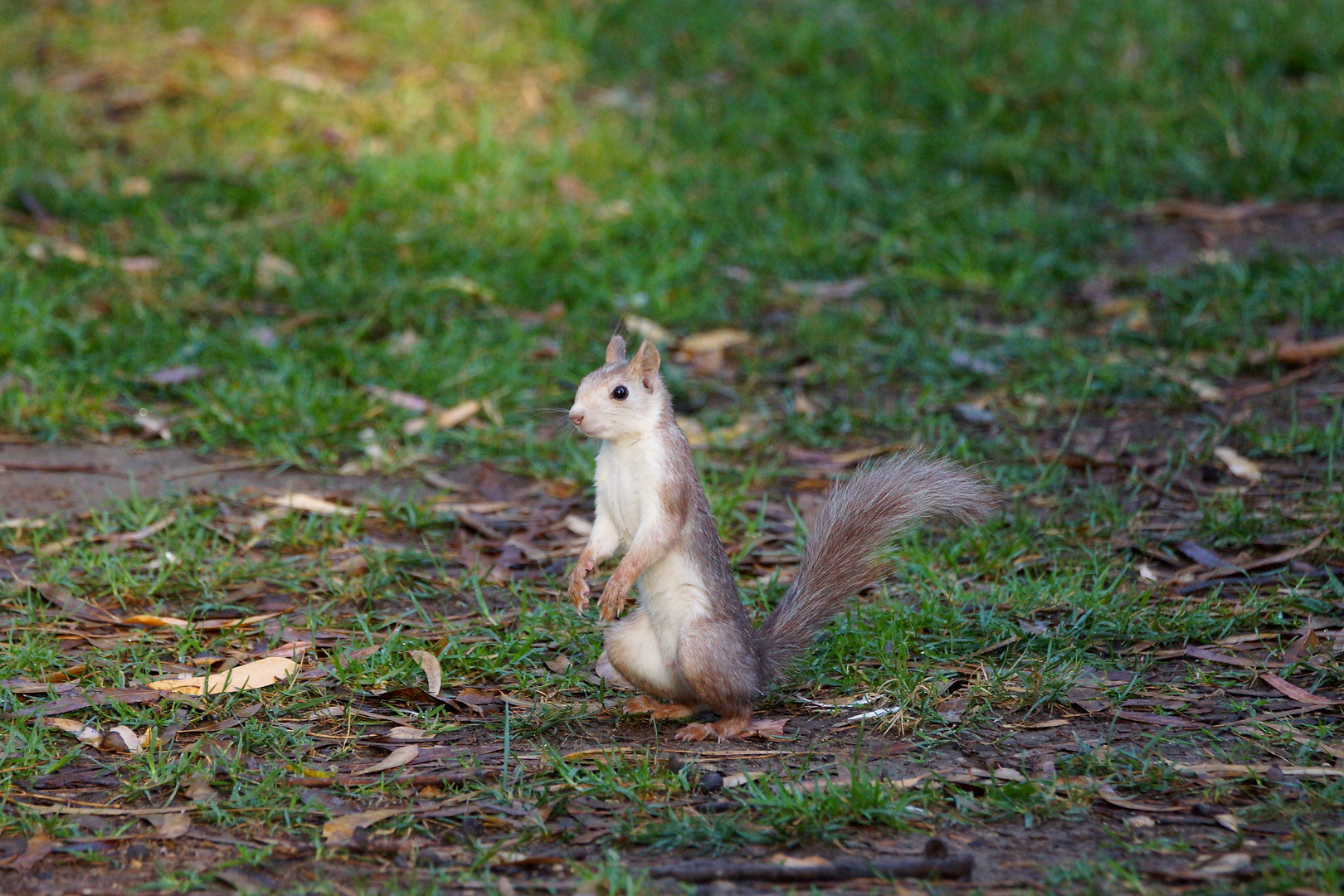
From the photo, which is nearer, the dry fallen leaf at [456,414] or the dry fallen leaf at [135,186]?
the dry fallen leaf at [456,414]

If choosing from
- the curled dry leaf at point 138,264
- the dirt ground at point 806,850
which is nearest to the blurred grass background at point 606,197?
the curled dry leaf at point 138,264

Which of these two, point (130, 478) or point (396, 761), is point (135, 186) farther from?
point (396, 761)

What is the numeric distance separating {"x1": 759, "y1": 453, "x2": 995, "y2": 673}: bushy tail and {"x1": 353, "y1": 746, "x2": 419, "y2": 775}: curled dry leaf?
819 millimetres

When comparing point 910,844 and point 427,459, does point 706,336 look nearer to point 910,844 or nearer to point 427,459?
point 427,459

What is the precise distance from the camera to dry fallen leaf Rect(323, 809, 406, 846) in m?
2.55

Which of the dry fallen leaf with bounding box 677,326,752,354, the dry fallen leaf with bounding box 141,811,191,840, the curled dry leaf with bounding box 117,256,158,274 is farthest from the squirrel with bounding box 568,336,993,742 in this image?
the curled dry leaf with bounding box 117,256,158,274

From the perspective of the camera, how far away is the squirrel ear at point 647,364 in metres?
3.01

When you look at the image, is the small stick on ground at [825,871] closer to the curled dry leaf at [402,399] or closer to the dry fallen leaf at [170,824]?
the dry fallen leaf at [170,824]

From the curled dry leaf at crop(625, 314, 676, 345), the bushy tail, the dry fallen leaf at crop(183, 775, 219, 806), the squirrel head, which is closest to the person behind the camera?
the dry fallen leaf at crop(183, 775, 219, 806)

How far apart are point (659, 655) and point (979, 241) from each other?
11.7 feet

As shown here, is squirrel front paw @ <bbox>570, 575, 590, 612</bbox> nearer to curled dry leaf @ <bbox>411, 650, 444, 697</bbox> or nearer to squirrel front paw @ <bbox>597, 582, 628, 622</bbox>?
squirrel front paw @ <bbox>597, 582, 628, 622</bbox>

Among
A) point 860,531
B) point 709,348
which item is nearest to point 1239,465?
point 860,531

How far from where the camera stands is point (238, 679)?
3238 mm

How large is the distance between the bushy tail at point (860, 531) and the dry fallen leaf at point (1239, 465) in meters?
1.57
